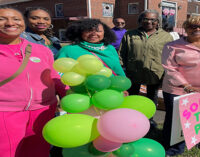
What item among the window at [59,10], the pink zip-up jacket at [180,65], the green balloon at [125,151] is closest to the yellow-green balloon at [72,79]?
the green balloon at [125,151]

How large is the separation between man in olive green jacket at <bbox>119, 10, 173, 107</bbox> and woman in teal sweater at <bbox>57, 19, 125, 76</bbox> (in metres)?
0.84

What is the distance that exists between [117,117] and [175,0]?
22407 mm

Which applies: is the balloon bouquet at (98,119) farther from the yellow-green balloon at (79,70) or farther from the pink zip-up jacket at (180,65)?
the pink zip-up jacket at (180,65)

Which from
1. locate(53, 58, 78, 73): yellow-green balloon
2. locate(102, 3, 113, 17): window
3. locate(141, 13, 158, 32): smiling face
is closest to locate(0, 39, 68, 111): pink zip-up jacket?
locate(53, 58, 78, 73): yellow-green balloon

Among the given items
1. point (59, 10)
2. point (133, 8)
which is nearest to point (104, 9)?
point (133, 8)

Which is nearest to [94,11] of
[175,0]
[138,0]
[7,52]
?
[138,0]

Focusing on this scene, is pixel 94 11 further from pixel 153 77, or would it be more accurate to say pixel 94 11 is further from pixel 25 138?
pixel 25 138

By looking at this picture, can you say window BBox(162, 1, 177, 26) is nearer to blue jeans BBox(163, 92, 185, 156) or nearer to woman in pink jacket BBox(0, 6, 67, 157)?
blue jeans BBox(163, 92, 185, 156)

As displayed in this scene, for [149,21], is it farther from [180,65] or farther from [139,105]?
[139,105]

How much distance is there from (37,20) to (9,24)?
1.06m

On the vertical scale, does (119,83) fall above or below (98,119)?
above

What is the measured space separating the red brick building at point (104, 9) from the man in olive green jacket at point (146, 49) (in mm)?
14870

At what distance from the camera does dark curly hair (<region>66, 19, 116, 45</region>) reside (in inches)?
81.0

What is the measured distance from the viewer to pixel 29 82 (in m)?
1.56
